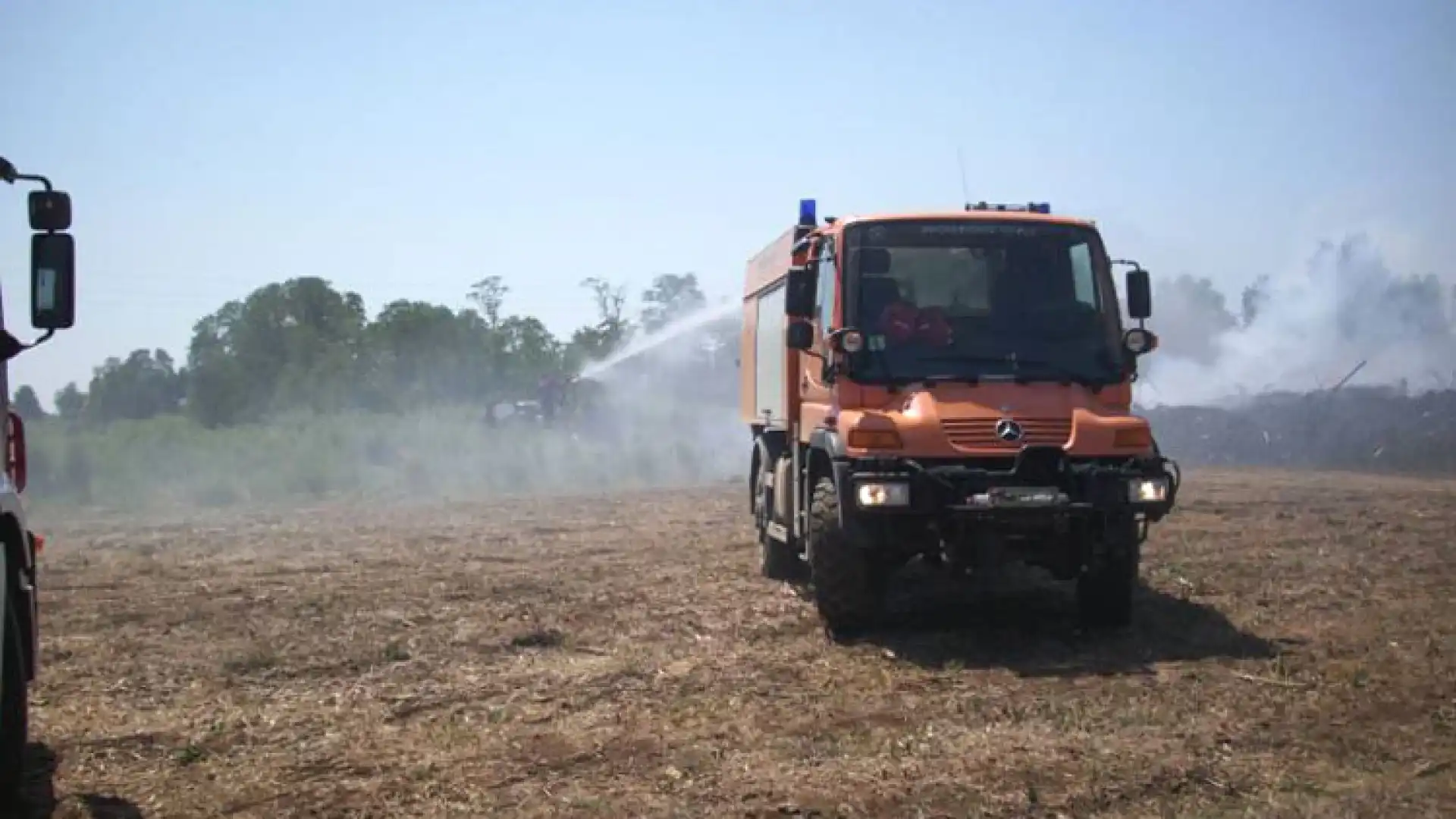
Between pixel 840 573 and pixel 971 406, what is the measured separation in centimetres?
149

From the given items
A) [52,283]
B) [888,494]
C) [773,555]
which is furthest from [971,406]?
[52,283]

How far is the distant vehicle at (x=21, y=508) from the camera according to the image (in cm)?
576

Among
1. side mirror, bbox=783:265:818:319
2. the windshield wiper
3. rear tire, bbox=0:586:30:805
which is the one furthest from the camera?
side mirror, bbox=783:265:818:319

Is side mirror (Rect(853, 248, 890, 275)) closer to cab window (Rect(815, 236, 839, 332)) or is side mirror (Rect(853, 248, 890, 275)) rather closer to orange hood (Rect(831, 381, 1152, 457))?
cab window (Rect(815, 236, 839, 332))

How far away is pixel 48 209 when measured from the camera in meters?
6.00

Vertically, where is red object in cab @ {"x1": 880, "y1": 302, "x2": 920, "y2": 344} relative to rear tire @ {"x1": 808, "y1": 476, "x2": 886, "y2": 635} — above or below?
above

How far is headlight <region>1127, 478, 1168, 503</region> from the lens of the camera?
869 cm

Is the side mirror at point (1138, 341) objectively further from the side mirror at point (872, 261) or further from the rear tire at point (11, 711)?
the rear tire at point (11, 711)

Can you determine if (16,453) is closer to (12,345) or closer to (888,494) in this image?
(12,345)

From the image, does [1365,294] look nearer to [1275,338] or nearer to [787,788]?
[1275,338]

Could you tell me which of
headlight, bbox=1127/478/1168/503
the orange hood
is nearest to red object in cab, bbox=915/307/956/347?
the orange hood

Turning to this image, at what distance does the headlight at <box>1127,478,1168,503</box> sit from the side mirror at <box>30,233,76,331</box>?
21.0ft

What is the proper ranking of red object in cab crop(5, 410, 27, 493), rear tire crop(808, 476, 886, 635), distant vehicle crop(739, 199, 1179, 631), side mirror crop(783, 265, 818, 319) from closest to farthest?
red object in cab crop(5, 410, 27, 493), distant vehicle crop(739, 199, 1179, 631), rear tire crop(808, 476, 886, 635), side mirror crop(783, 265, 818, 319)

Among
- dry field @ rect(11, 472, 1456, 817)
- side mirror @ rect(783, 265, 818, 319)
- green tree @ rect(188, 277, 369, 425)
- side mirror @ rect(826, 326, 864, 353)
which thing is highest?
green tree @ rect(188, 277, 369, 425)
